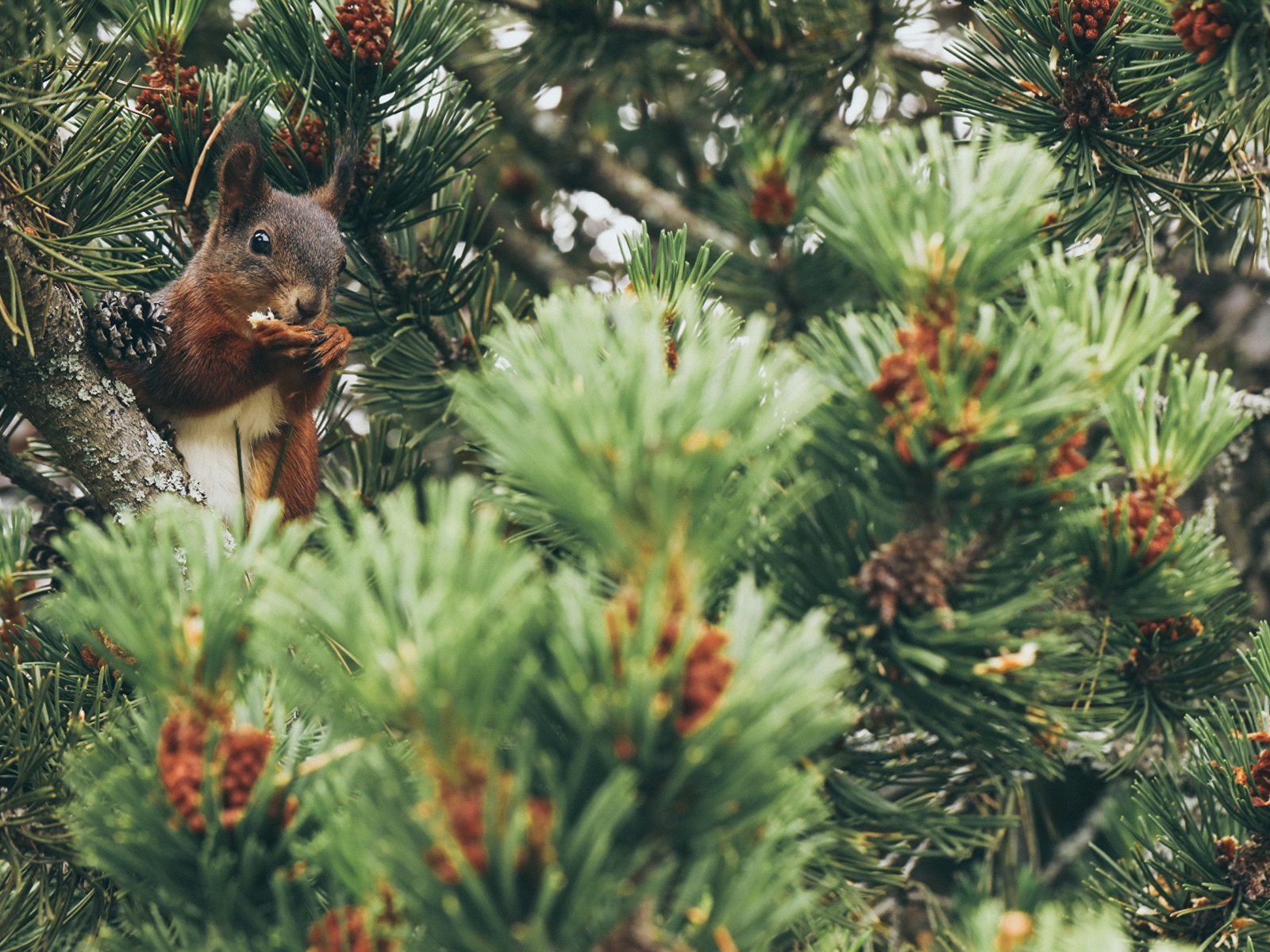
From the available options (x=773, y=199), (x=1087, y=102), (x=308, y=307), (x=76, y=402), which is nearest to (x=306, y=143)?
(x=308, y=307)

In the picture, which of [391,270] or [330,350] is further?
[391,270]

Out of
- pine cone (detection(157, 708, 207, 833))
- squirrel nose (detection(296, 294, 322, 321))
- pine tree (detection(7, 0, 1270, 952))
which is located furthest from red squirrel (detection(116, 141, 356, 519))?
pine cone (detection(157, 708, 207, 833))

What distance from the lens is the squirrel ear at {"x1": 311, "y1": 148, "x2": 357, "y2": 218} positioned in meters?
1.39

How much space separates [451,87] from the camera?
4.71ft

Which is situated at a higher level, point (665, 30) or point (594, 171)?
point (665, 30)

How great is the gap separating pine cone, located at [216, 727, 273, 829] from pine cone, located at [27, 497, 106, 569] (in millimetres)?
981

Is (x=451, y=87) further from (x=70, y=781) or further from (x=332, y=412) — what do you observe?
(x=70, y=781)

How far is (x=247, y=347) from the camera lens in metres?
1.62

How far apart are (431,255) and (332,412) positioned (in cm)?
42

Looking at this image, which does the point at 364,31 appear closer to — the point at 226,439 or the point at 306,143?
the point at 306,143

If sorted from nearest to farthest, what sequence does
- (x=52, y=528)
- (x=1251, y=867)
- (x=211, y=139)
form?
(x=1251, y=867)
(x=211, y=139)
(x=52, y=528)

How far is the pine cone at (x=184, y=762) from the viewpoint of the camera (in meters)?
0.61

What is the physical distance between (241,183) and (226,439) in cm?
39

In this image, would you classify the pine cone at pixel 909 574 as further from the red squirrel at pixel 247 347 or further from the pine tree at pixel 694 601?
the red squirrel at pixel 247 347
